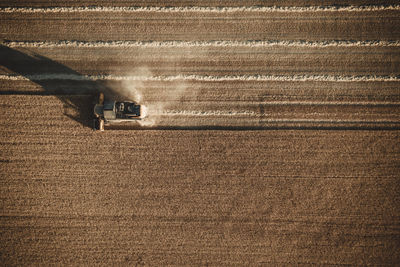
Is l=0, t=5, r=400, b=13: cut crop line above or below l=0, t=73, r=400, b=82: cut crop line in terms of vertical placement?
above

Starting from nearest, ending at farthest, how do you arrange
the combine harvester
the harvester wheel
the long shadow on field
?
the combine harvester
the harvester wheel
the long shadow on field

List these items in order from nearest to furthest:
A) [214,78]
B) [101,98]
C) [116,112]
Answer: [116,112] < [101,98] < [214,78]

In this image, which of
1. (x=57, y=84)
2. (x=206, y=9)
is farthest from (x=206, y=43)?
(x=57, y=84)

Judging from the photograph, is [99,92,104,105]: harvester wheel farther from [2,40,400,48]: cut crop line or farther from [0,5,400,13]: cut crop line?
[0,5,400,13]: cut crop line

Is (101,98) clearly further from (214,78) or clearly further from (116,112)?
(214,78)

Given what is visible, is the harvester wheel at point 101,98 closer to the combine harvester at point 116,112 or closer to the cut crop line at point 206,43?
the combine harvester at point 116,112

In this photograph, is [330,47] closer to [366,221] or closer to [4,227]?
[366,221]

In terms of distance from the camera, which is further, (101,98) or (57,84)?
(57,84)

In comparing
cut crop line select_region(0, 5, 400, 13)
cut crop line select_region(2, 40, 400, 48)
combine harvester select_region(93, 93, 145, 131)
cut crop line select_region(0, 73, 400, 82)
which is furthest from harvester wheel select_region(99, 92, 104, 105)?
cut crop line select_region(0, 5, 400, 13)
